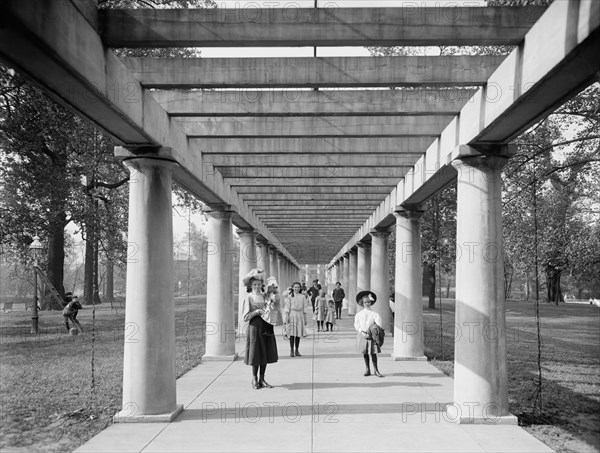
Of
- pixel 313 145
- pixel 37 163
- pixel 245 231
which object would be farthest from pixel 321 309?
pixel 313 145

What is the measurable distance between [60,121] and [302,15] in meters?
12.5

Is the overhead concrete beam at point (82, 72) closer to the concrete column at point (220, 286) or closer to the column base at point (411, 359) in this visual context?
the concrete column at point (220, 286)

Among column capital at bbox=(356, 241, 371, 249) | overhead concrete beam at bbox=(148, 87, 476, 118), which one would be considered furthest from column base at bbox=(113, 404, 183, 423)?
column capital at bbox=(356, 241, 371, 249)

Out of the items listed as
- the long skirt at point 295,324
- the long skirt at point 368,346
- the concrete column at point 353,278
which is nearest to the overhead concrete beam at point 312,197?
the long skirt at point 295,324

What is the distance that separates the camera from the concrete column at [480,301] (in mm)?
7441

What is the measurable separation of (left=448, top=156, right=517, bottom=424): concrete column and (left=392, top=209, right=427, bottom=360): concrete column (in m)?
5.44

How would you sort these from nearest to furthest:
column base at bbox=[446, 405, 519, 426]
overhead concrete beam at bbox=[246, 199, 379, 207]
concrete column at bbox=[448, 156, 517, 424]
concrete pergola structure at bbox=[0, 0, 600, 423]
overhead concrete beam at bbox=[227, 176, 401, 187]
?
concrete pergola structure at bbox=[0, 0, 600, 423]
column base at bbox=[446, 405, 519, 426]
concrete column at bbox=[448, 156, 517, 424]
overhead concrete beam at bbox=[227, 176, 401, 187]
overhead concrete beam at bbox=[246, 199, 379, 207]

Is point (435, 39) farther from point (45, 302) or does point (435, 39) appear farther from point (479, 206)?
point (45, 302)

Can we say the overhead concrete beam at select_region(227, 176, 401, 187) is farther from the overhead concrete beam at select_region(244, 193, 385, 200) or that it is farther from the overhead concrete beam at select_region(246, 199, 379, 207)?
the overhead concrete beam at select_region(246, 199, 379, 207)

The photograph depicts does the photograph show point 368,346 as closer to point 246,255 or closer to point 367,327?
point 367,327

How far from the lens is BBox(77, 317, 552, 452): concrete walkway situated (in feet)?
21.0

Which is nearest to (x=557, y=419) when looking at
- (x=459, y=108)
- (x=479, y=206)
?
(x=479, y=206)

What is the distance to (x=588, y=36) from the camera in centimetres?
427

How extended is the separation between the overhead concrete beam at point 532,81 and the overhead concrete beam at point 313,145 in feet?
4.09
